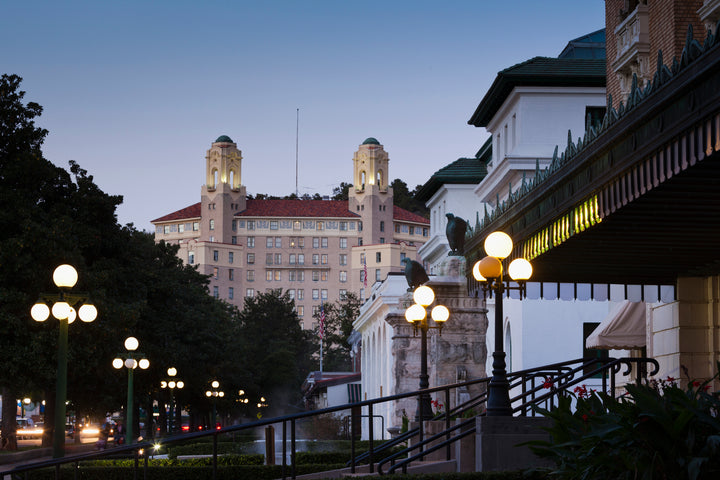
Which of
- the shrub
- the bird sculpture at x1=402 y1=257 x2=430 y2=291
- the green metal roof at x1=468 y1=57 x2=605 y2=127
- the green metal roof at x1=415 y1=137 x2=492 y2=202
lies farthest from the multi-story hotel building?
the shrub

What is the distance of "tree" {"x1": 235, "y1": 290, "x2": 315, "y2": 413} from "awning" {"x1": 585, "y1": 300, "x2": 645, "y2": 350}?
6232cm

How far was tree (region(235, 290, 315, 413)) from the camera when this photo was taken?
327ft

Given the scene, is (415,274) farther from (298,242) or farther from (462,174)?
(298,242)

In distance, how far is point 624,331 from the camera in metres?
22.0

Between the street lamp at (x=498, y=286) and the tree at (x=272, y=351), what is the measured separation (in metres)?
69.3

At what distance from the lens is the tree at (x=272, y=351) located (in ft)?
327

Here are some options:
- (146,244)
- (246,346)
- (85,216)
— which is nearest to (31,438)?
(246,346)

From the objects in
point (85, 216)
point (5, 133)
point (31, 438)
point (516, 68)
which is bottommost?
point (31, 438)

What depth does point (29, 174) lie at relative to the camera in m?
40.3

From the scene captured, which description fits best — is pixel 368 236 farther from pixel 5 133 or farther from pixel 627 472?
pixel 627 472

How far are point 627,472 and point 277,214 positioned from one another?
189413 mm

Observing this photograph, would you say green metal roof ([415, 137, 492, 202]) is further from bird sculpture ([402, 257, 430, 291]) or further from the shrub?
the shrub

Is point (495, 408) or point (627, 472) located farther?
point (495, 408)

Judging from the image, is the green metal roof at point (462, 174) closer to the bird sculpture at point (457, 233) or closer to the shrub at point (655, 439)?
the bird sculpture at point (457, 233)
